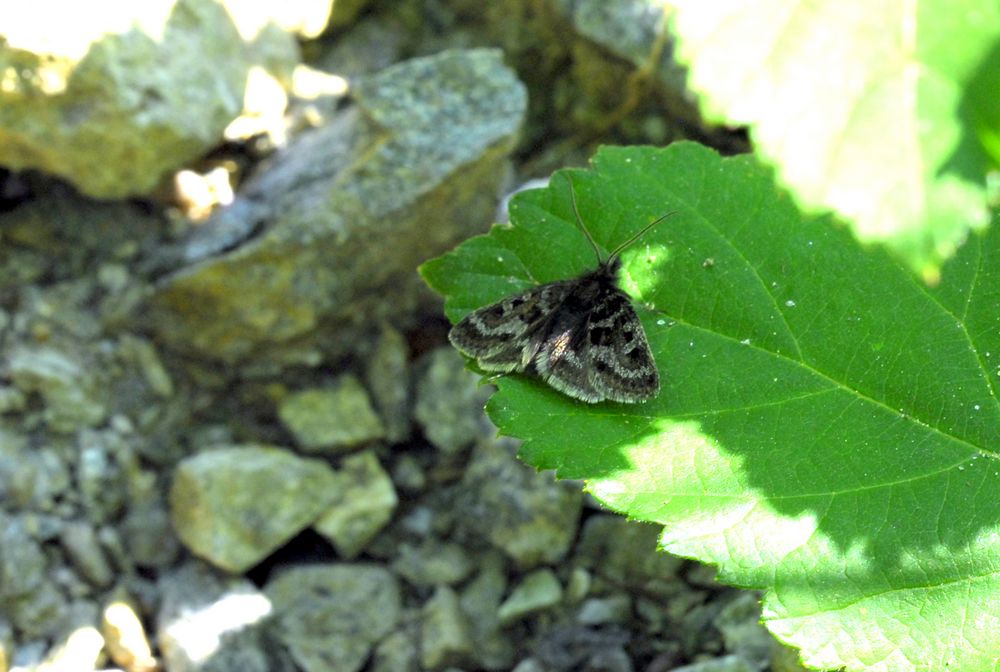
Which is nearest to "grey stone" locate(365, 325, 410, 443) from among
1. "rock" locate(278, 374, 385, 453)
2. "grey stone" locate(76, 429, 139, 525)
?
"rock" locate(278, 374, 385, 453)

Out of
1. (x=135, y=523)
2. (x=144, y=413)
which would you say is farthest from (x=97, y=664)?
(x=144, y=413)

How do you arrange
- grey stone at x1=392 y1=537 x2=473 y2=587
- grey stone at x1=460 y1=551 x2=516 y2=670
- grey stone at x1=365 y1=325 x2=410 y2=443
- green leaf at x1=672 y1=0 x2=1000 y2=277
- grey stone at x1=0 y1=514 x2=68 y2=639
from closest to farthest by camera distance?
1. green leaf at x1=672 y1=0 x2=1000 y2=277
2. grey stone at x1=0 y1=514 x2=68 y2=639
3. grey stone at x1=460 y1=551 x2=516 y2=670
4. grey stone at x1=392 y1=537 x2=473 y2=587
5. grey stone at x1=365 y1=325 x2=410 y2=443

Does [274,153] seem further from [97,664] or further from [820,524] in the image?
[820,524]

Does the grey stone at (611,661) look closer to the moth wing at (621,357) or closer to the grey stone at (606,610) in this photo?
the grey stone at (606,610)

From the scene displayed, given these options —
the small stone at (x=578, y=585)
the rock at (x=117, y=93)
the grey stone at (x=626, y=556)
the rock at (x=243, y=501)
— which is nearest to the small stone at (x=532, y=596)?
the small stone at (x=578, y=585)

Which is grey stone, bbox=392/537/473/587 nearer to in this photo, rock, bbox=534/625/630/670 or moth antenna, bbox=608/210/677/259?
rock, bbox=534/625/630/670

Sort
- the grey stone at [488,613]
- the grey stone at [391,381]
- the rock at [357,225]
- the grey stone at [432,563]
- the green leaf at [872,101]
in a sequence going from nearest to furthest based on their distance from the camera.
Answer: the green leaf at [872,101]
the grey stone at [488,613]
the grey stone at [432,563]
the rock at [357,225]
the grey stone at [391,381]

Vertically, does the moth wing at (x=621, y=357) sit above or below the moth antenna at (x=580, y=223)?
below
